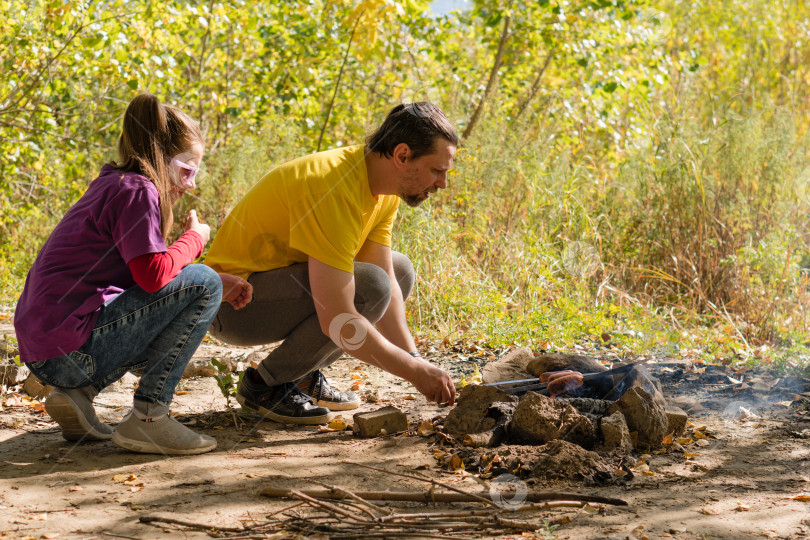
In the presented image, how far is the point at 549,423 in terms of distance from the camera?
9.05ft

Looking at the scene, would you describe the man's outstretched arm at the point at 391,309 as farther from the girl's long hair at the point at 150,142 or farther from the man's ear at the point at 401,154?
the girl's long hair at the point at 150,142

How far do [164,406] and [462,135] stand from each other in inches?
213

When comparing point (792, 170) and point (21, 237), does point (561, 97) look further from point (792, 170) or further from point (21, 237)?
point (21, 237)

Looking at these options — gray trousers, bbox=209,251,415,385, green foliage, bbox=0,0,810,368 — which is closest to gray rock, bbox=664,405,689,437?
gray trousers, bbox=209,251,415,385

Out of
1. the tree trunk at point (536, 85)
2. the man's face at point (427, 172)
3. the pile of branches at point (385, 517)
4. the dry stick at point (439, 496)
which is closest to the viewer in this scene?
the pile of branches at point (385, 517)

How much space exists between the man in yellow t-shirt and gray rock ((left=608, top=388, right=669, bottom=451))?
2.43 ft

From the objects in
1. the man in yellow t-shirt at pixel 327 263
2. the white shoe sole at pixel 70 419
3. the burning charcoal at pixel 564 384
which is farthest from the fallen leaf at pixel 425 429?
the white shoe sole at pixel 70 419

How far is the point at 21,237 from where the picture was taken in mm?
7453

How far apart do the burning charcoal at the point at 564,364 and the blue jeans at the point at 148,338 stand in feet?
5.28

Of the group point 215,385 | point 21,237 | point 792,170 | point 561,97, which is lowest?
point 215,385

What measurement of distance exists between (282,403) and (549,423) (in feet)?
4.05

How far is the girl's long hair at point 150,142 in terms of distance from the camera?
102 inches

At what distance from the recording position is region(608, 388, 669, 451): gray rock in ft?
9.24

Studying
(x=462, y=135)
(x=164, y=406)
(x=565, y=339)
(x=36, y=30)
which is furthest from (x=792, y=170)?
(x=36, y=30)
